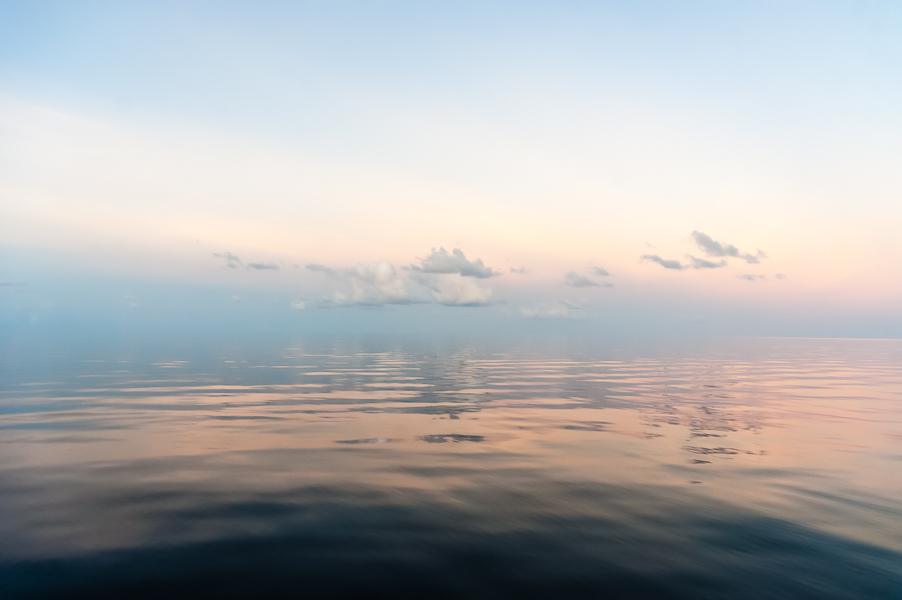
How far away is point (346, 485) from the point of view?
1370 cm

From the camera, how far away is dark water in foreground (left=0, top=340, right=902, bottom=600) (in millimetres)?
8477

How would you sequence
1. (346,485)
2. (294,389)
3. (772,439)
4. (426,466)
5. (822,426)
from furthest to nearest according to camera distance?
(294,389)
(822,426)
(772,439)
(426,466)
(346,485)

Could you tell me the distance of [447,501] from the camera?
12.5 m

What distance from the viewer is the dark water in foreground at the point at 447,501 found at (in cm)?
848

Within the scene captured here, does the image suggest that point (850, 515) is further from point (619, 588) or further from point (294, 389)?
point (294, 389)

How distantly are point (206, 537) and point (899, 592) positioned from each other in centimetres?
1241

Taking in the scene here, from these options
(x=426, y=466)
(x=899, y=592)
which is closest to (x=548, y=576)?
(x=899, y=592)

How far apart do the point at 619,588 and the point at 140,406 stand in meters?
27.6

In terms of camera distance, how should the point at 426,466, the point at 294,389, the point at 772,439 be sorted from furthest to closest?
the point at 294,389, the point at 772,439, the point at 426,466

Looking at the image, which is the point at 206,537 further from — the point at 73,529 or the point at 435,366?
the point at 435,366

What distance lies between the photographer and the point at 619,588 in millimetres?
8234

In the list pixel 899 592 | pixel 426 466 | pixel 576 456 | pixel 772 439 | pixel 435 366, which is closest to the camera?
pixel 899 592

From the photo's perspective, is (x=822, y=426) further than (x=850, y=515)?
Yes

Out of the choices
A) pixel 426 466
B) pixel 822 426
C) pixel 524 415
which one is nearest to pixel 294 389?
pixel 524 415
